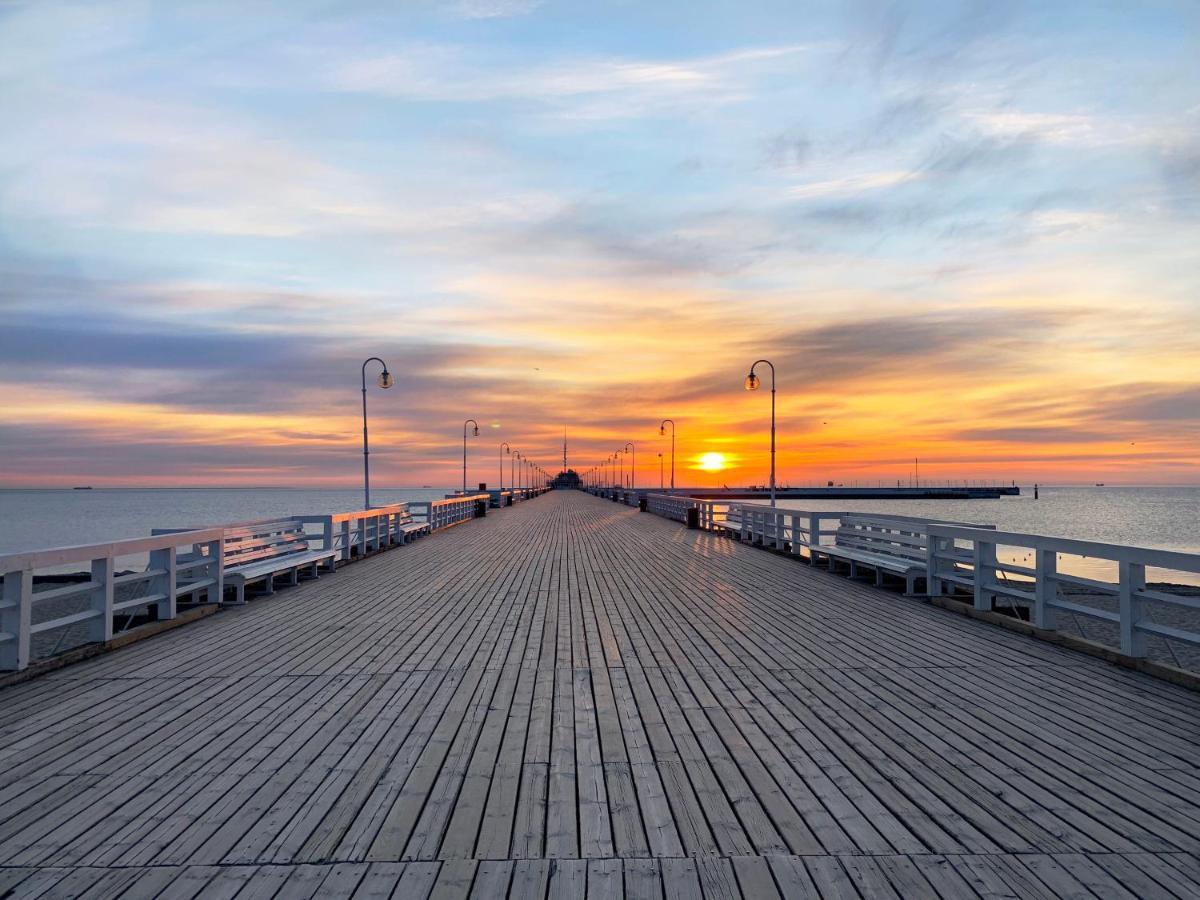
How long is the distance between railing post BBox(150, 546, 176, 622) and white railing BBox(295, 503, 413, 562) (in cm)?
484

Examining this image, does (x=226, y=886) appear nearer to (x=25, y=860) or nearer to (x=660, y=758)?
(x=25, y=860)

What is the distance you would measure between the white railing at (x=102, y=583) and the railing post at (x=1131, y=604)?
309 inches

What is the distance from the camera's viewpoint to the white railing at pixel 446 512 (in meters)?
25.0

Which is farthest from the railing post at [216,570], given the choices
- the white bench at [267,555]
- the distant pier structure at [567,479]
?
the distant pier structure at [567,479]

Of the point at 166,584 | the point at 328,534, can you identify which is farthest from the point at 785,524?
the point at 166,584

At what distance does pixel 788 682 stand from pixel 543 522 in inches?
985

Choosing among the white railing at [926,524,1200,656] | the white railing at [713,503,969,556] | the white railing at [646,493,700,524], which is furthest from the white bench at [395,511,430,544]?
the white railing at [926,524,1200,656]

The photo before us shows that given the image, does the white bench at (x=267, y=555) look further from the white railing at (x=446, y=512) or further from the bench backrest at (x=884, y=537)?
the white railing at (x=446, y=512)

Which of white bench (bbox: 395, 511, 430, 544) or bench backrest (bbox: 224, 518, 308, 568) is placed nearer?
bench backrest (bbox: 224, 518, 308, 568)

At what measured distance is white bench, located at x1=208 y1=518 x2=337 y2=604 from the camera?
11367mm

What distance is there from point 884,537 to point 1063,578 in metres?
5.47

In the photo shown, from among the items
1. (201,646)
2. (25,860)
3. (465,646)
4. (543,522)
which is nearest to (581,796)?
(25,860)

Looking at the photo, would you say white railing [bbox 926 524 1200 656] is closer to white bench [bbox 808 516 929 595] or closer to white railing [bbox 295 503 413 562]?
white bench [bbox 808 516 929 595]

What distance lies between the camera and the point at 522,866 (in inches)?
136
